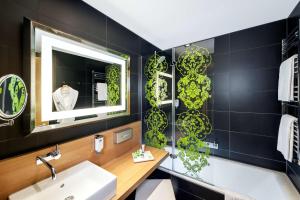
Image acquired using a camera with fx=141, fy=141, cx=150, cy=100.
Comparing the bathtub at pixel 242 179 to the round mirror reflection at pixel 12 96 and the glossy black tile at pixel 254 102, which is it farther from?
the round mirror reflection at pixel 12 96

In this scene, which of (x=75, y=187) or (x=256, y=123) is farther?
(x=256, y=123)

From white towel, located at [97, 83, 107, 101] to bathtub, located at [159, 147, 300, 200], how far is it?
1.20 metres

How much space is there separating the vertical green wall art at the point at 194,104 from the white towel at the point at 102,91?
3.11 ft

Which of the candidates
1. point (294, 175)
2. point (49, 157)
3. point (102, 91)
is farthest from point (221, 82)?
point (49, 157)

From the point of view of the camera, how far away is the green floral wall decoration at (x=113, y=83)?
1646mm

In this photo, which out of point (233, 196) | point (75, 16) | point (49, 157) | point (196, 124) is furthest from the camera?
point (196, 124)

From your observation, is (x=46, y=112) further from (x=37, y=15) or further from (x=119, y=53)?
(x=119, y=53)

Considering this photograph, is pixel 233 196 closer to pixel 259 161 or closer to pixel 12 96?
pixel 259 161

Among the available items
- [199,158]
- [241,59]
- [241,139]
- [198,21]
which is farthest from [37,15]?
[241,139]

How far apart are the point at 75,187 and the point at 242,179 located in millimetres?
2109

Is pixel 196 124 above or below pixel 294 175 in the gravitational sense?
above

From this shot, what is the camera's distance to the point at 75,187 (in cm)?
104

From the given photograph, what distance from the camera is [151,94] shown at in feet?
7.14

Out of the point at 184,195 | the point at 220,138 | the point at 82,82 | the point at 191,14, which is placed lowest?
the point at 184,195
